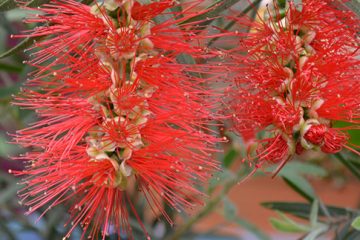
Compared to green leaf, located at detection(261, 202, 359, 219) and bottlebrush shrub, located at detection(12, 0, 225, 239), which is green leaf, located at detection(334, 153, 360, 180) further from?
bottlebrush shrub, located at detection(12, 0, 225, 239)

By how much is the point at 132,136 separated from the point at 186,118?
3.7 inches

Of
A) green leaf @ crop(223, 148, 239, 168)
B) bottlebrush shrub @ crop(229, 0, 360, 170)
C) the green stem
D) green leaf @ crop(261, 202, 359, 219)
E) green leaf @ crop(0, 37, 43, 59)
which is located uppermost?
green leaf @ crop(0, 37, 43, 59)

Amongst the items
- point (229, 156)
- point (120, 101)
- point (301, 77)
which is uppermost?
point (120, 101)

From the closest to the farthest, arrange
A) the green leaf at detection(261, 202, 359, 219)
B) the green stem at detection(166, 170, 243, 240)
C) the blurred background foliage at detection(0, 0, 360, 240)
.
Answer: the blurred background foliage at detection(0, 0, 360, 240) → the green leaf at detection(261, 202, 359, 219) → the green stem at detection(166, 170, 243, 240)

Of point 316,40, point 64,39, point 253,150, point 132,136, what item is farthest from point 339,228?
point 64,39

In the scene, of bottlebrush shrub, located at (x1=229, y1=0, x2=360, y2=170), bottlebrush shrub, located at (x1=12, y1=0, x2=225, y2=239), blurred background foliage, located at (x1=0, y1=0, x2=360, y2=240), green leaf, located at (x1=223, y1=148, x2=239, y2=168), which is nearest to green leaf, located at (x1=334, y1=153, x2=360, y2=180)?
blurred background foliage, located at (x1=0, y1=0, x2=360, y2=240)

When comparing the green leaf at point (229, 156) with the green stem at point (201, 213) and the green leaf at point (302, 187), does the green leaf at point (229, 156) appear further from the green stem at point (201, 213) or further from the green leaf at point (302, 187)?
the green leaf at point (302, 187)

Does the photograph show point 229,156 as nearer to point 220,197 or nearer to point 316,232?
point 220,197

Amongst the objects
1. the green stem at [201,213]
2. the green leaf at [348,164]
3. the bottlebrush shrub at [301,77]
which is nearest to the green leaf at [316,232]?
the green leaf at [348,164]

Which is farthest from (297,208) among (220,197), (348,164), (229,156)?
(229,156)

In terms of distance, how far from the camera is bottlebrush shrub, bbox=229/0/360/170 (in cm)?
101

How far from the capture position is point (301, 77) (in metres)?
0.99

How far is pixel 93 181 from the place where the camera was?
96cm

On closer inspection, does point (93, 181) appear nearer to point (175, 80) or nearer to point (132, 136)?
point (132, 136)
